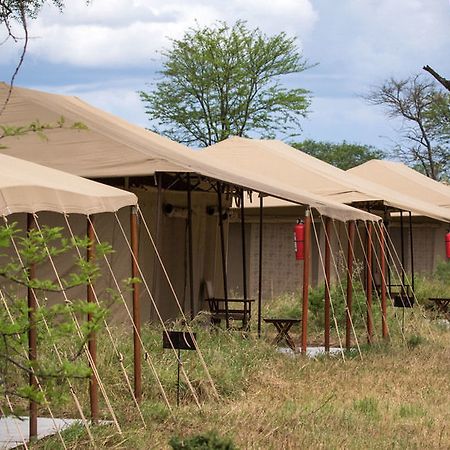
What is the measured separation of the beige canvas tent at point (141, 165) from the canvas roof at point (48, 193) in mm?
2647

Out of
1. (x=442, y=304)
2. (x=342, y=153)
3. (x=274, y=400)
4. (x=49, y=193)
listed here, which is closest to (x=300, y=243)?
(x=274, y=400)

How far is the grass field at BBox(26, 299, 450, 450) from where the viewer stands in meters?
7.86

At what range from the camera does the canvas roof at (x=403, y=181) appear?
2645cm

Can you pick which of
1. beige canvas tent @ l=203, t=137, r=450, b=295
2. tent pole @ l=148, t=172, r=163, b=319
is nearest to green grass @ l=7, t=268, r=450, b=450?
tent pole @ l=148, t=172, r=163, b=319

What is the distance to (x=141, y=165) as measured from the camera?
1172 centimetres

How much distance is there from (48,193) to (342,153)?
48.5 meters

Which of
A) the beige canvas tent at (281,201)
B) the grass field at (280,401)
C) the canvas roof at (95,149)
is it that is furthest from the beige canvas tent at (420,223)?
the grass field at (280,401)

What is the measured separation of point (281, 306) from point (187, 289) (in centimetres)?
287

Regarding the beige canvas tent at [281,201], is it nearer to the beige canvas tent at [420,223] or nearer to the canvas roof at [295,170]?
the canvas roof at [295,170]

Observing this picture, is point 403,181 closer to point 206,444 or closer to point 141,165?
point 141,165

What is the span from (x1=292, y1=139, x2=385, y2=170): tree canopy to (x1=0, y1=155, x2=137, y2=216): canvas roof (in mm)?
46524

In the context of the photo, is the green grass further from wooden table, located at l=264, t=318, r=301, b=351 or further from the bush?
wooden table, located at l=264, t=318, r=301, b=351

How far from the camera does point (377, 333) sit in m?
15.3

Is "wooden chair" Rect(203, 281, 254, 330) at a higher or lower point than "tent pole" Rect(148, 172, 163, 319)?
lower
